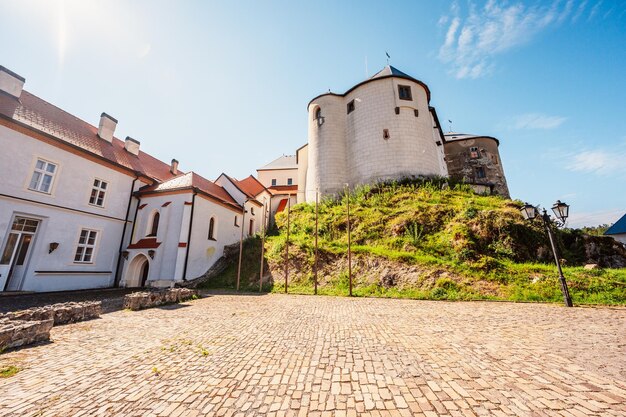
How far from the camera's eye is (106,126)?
19141 millimetres

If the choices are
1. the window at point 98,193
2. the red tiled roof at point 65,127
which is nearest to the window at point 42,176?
the red tiled roof at point 65,127

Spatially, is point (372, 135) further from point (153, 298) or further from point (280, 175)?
point (153, 298)

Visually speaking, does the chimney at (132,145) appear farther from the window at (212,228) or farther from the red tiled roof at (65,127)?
the window at (212,228)

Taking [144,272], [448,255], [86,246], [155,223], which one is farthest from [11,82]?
[448,255]

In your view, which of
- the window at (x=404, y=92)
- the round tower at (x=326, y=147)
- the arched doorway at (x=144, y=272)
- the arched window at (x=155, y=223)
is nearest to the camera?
the arched doorway at (x=144, y=272)

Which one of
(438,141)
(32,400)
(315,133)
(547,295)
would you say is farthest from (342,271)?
(438,141)

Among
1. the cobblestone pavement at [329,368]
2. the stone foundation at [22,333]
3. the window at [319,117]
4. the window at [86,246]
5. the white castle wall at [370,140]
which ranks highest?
the window at [319,117]

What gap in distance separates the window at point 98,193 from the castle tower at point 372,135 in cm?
1878

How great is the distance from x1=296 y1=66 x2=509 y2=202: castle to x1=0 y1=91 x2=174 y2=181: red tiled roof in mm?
17090

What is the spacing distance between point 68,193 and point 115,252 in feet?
15.9

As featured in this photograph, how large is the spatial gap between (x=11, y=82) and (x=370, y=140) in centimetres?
2696

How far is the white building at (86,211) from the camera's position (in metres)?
12.9

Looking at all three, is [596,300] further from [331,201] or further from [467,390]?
[331,201]

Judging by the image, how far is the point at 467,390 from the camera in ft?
10.6
